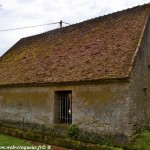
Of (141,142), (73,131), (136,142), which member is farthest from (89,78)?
(141,142)

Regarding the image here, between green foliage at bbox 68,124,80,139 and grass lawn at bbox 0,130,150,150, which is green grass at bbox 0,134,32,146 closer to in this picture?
grass lawn at bbox 0,130,150,150

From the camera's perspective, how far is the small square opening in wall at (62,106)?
53.0 feet

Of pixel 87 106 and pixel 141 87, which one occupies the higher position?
pixel 141 87

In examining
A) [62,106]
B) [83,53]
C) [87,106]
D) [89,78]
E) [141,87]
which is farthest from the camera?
[83,53]

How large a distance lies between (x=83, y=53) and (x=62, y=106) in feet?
9.58

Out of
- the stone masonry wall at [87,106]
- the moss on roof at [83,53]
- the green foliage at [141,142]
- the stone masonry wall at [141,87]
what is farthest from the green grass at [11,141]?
the stone masonry wall at [141,87]

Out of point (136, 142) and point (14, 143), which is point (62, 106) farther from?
point (136, 142)

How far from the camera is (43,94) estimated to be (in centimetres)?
1702

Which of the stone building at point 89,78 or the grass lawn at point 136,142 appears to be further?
the stone building at point 89,78

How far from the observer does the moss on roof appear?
1465 centimetres

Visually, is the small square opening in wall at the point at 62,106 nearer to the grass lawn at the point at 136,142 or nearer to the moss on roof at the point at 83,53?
the moss on roof at the point at 83,53

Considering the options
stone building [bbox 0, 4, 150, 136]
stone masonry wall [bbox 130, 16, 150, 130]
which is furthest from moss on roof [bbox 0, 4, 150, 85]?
stone masonry wall [bbox 130, 16, 150, 130]

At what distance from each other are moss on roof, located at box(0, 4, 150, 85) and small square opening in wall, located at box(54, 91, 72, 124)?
0.86 m

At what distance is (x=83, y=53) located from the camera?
55.6ft
